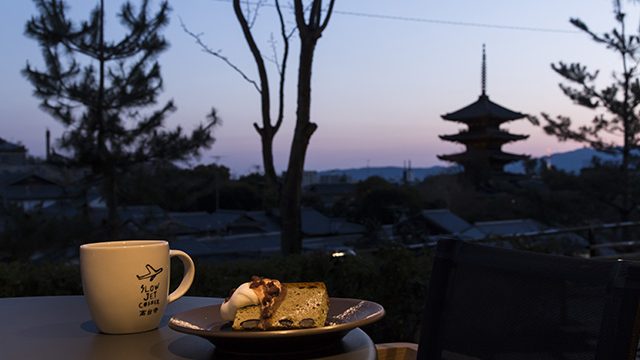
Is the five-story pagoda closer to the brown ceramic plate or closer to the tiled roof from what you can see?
the tiled roof

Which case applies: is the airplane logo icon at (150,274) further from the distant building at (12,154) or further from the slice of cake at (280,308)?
the distant building at (12,154)

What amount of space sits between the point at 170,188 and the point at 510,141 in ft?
53.2

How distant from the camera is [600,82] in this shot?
13227 mm

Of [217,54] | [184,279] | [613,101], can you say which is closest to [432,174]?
[613,101]

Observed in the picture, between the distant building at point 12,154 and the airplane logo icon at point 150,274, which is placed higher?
the distant building at point 12,154

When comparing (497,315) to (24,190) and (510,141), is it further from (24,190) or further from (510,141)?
(510,141)

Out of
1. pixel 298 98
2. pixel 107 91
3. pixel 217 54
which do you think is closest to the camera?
pixel 298 98

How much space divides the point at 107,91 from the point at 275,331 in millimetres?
11569

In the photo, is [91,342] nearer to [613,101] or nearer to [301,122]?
[301,122]

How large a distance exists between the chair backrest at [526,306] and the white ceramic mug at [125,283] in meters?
0.38

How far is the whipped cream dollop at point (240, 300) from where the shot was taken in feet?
2.58

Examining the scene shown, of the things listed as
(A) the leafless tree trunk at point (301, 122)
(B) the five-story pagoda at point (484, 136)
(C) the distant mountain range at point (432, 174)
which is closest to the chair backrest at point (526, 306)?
(A) the leafless tree trunk at point (301, 122)

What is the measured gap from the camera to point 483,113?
24.1 m

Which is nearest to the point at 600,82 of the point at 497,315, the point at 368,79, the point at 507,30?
the point at 507,30
